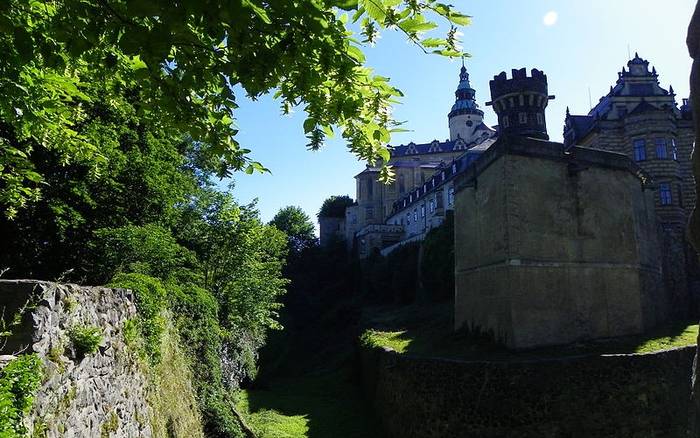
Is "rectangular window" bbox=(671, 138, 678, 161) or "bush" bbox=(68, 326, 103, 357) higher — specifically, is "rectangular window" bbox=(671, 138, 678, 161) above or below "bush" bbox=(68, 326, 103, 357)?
above

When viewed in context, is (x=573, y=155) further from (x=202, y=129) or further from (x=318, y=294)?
(x=318, y=294)

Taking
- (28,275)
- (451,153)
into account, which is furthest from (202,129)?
(451,153)

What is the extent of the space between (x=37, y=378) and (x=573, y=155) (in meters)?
17.5

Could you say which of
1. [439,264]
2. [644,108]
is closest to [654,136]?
[644,108]

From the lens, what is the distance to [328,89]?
3934 millimetres

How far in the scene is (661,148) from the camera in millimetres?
30750

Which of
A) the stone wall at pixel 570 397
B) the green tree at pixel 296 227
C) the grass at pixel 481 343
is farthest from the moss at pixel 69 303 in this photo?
the green tree at pixel 296 227

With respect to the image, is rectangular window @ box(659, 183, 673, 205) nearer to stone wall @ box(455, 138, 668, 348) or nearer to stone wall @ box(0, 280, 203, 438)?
stone wall @ box(455, 138, 668, 348)

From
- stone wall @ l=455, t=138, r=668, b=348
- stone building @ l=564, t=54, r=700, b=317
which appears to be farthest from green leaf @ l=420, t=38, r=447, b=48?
stone building @ l=564, t=54, r=700, b=317

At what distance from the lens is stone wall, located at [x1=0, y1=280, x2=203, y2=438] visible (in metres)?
4.40

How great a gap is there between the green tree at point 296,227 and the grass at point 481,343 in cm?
4178

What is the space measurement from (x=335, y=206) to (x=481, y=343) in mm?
57600

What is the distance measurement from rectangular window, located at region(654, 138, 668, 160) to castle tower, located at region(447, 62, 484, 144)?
4677cm

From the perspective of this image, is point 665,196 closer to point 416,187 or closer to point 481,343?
point 481,343
